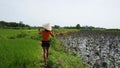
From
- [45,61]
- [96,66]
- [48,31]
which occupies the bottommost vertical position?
[96,66]

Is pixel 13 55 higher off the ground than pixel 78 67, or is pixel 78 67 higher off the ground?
pixel 13 55

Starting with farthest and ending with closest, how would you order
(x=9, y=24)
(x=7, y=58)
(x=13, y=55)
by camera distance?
(x=9, y=24), (x=13, y=55), (x=7, y=58)

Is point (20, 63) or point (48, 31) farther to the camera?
point (48, 31)

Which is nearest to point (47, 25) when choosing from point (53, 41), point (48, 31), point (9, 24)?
point (48, 31)

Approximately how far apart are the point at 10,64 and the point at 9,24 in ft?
305

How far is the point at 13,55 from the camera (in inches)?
480

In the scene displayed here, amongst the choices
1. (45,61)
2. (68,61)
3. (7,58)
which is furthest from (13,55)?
(68,61)

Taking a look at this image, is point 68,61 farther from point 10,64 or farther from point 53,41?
point 53,41

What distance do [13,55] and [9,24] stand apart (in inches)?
3598

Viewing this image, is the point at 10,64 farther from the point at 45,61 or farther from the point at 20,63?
the point at 45,61

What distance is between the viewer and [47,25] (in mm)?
12328

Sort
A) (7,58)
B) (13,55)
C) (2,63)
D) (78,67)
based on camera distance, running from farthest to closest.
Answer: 1. (78,67)
2. (13,55)
3. (7,58)
4. (2,63)

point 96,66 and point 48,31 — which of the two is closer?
point 48,31

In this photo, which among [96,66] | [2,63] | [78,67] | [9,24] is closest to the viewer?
[2,63]
